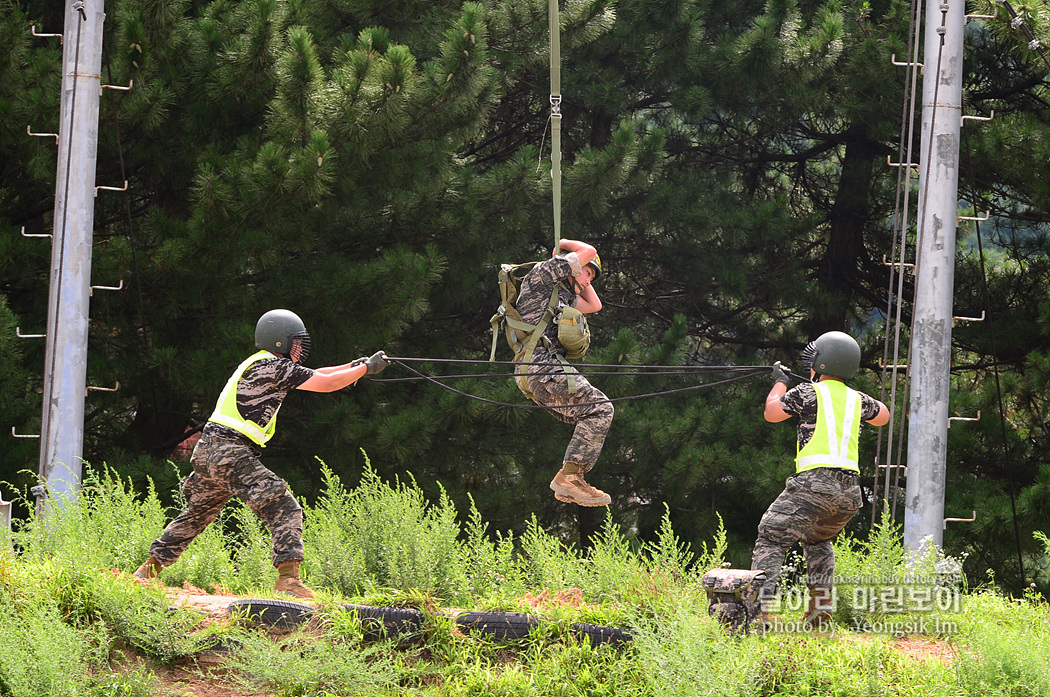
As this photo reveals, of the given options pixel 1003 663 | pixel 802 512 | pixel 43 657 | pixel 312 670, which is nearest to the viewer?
pixel 43 657

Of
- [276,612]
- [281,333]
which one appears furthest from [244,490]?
[281,333]

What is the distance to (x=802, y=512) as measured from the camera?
6.87 meters

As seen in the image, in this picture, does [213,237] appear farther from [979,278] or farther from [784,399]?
[979,278]

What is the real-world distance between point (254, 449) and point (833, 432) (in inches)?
146

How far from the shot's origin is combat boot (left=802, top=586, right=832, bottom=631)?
7.05 metres

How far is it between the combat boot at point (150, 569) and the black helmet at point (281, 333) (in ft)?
5.21

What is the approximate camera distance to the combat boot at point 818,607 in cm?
705

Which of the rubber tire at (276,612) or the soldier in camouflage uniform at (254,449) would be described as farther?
the soldier in camouflage uniform at (254,449)

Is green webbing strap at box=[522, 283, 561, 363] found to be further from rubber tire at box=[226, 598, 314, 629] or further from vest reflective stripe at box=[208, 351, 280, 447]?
rubber tire at box=[226, 598, 314, 629]

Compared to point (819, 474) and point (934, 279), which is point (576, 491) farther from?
point (934, 279)

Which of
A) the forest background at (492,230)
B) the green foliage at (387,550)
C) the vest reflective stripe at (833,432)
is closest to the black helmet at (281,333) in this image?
the green foliage at (387,550)

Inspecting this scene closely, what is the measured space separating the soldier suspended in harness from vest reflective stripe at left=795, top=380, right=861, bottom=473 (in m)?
1.46

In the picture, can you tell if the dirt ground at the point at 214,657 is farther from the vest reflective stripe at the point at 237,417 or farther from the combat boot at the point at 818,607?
the vest reflective stripe at the point at 237,417

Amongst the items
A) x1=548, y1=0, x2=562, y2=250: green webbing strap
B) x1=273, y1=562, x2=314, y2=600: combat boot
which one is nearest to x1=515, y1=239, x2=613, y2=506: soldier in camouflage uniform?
x1=548, y1=0, x2=562, y2=250: green webbing strap
